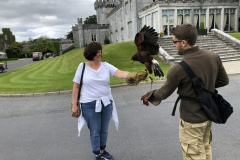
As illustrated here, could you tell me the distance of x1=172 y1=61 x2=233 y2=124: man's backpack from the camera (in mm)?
2084

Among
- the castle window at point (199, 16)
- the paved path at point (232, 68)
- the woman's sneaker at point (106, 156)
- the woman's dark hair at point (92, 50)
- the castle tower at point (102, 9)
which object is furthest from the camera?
the castle tower at point (102, 9)

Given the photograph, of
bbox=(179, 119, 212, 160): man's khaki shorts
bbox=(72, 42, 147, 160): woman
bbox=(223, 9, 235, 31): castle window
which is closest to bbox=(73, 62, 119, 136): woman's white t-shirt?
bbox=(72, 42, 147, 160): woman

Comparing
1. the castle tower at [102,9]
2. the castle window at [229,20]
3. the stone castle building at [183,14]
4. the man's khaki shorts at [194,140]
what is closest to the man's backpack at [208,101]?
the man's khaki shorts at [194,140]

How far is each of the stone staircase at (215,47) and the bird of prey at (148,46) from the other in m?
13.4

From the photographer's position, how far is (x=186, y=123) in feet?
7.50

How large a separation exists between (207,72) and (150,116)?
11.2 ft

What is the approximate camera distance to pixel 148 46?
2518 millimetres

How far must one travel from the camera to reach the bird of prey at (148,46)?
2.46m

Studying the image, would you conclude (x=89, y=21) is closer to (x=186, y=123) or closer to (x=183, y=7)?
(x=183, y=7)

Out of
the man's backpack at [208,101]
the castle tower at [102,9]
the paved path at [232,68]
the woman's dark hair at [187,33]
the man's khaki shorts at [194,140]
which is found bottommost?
the man's khaki shorts at [194,140]

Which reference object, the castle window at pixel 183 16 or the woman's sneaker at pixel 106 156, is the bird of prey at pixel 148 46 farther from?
the castle window at pixel 183 16

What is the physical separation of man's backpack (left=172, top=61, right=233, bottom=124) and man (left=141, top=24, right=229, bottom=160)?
45 mm

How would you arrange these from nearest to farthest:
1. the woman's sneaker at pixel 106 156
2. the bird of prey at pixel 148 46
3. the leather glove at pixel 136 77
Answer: the bird of prey at pixel 148 46 < the leather glove at pixel 136 77 < the woman's sneaker at pixel 106 156

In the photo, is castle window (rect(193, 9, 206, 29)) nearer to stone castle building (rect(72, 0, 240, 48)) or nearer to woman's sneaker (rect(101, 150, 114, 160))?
stone castle building (rect(72, 0, 240, 48))
